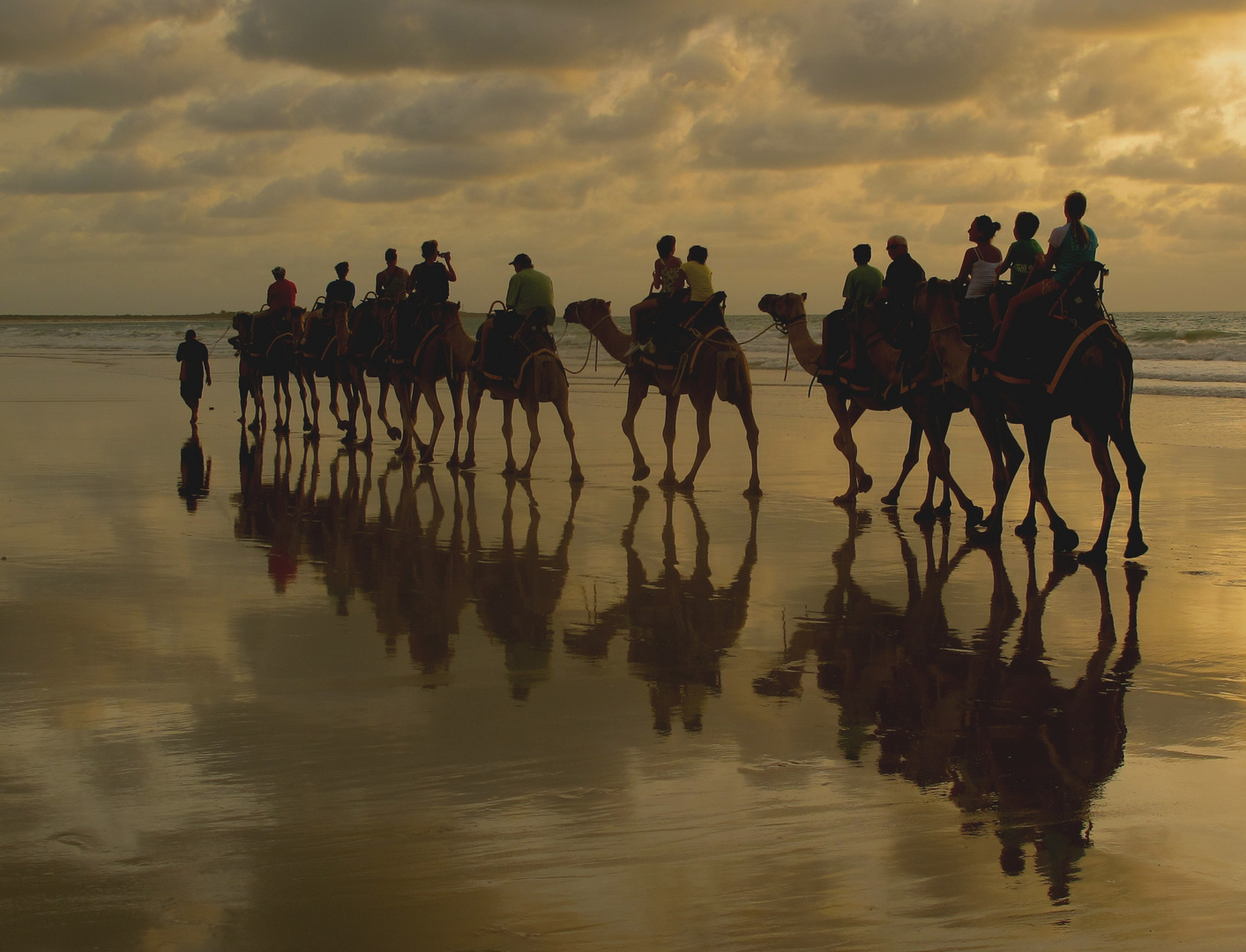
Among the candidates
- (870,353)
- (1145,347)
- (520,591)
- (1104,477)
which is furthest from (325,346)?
(1145,347)

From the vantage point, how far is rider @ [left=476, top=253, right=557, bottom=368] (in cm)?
1505

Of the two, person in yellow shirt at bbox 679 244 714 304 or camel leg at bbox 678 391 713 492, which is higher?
person in yellow shirt at bbox 679 244 714 304

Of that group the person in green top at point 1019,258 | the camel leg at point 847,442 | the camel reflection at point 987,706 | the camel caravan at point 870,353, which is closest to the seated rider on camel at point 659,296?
the camel caravan at point 870,353

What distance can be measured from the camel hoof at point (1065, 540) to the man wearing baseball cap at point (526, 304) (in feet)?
21.8

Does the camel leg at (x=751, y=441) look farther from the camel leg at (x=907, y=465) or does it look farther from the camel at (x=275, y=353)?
the camel at (x=275, y=353)

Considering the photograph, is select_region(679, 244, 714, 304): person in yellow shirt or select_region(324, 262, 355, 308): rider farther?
select_region(324, 262, 355, 308): rider

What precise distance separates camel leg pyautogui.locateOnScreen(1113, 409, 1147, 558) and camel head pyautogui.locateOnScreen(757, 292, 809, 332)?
4.80m

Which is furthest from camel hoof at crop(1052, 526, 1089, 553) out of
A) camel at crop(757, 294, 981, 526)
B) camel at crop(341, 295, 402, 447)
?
camel at crop(341, 295, 402, 447)

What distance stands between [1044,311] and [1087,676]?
14.2 feet

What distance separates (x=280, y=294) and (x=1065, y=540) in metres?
14.7

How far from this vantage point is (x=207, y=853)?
4289mm

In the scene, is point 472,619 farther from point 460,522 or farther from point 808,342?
point 808,342

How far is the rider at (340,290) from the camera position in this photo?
65.2ft

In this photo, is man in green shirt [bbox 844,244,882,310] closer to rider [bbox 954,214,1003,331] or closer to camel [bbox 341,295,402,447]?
rider [bbox 954,214,1003,331]
